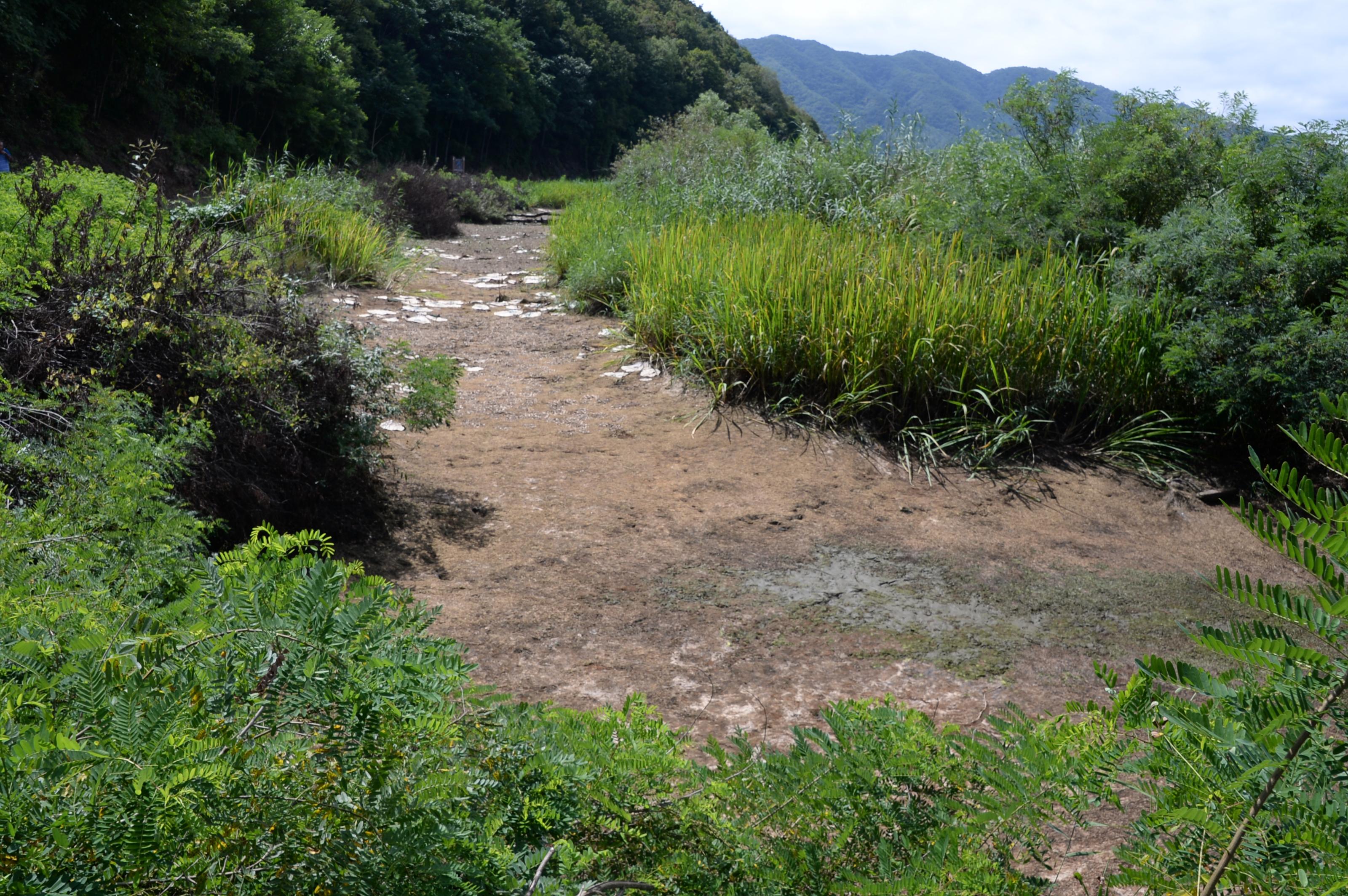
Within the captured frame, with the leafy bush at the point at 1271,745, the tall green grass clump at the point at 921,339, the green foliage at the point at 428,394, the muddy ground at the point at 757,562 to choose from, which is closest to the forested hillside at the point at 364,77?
the tall green grass clump at the point at 921,339

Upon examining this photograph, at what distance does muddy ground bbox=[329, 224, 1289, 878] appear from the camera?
2.73 meters

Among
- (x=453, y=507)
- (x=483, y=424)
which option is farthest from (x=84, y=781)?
(x=483, y=424)

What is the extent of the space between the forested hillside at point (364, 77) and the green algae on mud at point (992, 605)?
1055 centimetres

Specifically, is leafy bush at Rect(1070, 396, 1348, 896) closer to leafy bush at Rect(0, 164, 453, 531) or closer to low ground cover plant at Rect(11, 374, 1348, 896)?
low ground cover plant at Rect(11, 374, 1348, 896)

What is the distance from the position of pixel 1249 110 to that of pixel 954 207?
196 cm

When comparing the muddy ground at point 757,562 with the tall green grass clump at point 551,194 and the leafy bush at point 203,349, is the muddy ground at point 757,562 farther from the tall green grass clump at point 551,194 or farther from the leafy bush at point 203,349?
the tall green grass clump at point 551,194

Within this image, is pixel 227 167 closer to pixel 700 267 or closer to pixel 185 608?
pixel 700 267

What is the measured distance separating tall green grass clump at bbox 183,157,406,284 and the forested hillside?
2695mm

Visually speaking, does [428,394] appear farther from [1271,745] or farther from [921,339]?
[1271,745]

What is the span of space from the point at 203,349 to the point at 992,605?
2.95 meters

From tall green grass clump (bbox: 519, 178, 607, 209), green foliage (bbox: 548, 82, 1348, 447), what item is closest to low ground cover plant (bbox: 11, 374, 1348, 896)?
green foliage (bbox: 548, 82, 1348, 447)

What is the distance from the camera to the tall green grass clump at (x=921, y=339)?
5.04 metres

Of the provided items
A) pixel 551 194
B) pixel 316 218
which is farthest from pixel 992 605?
pixel 551 194

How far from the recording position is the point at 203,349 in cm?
291
